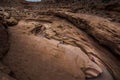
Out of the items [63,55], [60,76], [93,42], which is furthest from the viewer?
[93,42]

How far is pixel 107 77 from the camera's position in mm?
5348

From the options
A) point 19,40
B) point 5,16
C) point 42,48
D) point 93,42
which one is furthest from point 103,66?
point 5,16

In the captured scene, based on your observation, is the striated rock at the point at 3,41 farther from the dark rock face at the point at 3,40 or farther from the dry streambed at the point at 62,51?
the dry streambed at the point at 62,51

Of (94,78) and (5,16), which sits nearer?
(94,78)

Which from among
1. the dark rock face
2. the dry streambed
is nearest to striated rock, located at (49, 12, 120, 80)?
the dry streambed

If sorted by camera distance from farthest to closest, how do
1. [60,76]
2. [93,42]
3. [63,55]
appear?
[93,42] < [63,55] < [60,76]

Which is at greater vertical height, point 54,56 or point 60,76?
point 54,56

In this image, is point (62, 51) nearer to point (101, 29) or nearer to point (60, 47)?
point (60, 47)

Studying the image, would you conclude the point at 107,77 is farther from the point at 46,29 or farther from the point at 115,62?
the point at 46,29

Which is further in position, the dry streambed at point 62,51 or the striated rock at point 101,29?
the striated rock at point 101,29

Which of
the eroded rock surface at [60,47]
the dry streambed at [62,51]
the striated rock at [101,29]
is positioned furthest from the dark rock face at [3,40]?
the striated rock at [101,29]

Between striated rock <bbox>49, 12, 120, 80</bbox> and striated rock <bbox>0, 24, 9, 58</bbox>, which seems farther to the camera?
striated rock <bbox>49, 12, 120, 80</bbox>

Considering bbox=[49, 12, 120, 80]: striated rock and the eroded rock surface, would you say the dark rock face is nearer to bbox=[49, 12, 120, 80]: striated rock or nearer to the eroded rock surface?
the eroded rock surface

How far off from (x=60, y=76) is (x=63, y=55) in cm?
58
